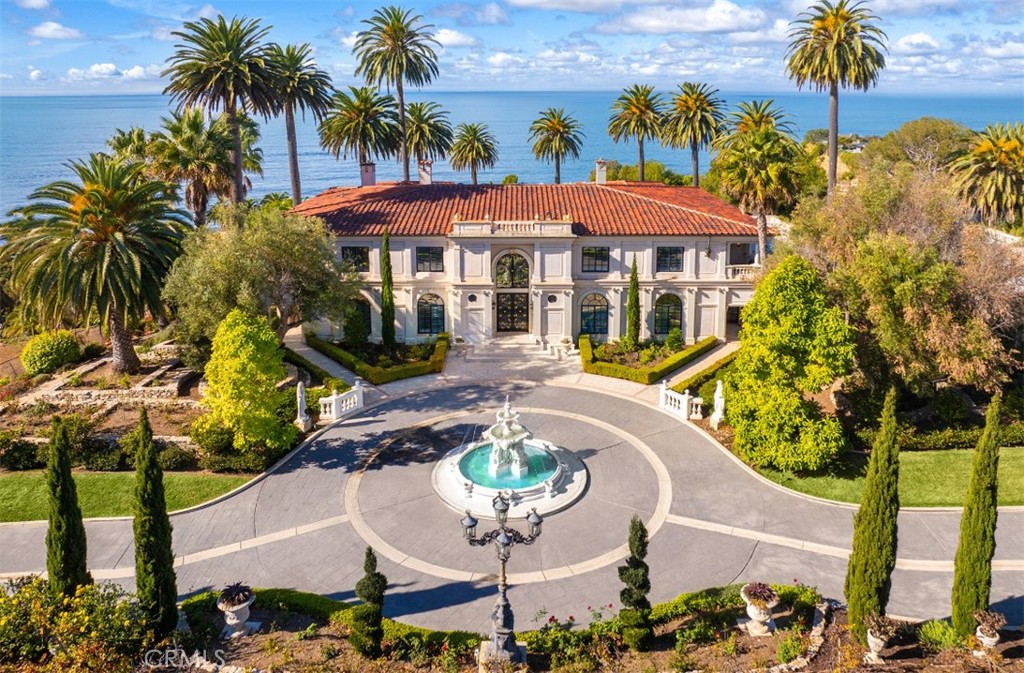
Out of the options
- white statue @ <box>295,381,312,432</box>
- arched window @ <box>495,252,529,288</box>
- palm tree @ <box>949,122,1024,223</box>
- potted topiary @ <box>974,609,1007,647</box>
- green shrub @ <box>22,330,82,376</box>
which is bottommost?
potted topiary @ <box>974,609,1007,647</box>

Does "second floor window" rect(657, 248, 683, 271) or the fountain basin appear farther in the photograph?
"second floor window" rect(657, 248, 683, 271)

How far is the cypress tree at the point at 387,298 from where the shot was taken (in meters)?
43.5

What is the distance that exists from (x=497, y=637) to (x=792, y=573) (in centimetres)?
1052

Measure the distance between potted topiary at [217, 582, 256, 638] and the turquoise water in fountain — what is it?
10104 millimetres

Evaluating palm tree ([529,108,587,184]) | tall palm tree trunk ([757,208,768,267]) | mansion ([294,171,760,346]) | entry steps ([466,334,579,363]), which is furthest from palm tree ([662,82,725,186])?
entry steps ([466,334,579,363])

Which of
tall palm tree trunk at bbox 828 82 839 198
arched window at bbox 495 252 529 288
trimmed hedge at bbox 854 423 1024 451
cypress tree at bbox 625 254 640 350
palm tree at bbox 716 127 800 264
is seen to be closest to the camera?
trimmed hedge at bbox 854 423 1024 451

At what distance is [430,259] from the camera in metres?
45.9

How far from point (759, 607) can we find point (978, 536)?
5733 millimetres

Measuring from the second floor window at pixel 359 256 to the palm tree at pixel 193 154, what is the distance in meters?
8.18

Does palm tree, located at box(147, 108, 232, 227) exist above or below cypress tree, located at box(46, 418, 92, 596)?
above

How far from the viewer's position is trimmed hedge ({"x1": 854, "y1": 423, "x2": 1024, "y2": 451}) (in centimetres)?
3147

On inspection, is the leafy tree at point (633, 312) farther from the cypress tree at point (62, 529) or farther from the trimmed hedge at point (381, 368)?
the cypress tree at point (62, 529)

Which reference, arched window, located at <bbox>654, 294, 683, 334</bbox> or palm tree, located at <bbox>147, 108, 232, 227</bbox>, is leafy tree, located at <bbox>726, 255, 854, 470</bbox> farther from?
palm tree, located at <bbox>147, 108, 232, 227</bbox>

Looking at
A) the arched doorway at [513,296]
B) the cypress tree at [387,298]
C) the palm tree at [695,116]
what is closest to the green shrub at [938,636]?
the arched doorway at [513,296]
